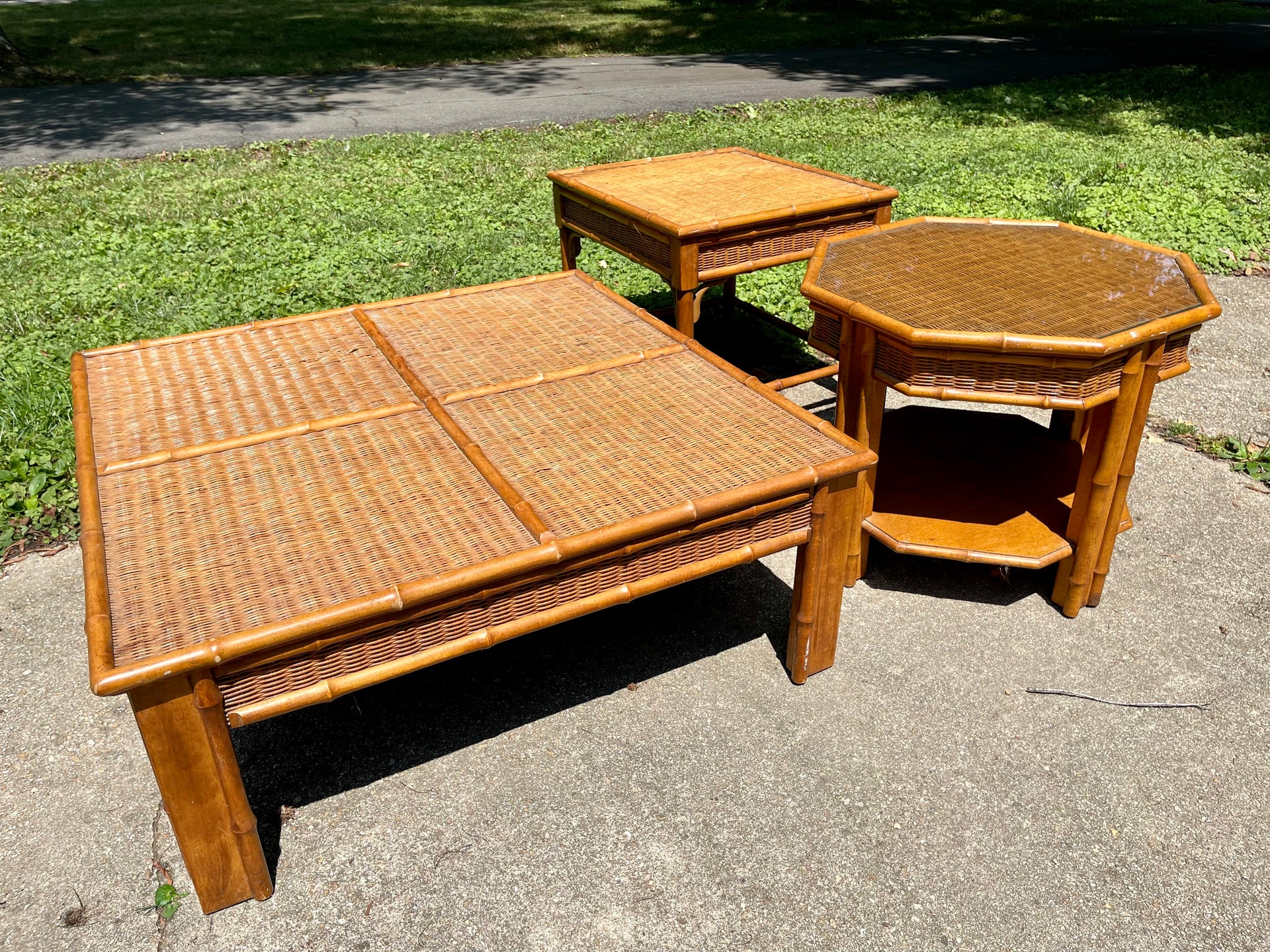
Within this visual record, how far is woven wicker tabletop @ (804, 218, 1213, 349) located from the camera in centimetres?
282

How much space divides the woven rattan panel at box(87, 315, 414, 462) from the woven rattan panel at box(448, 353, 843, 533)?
0.43 metres

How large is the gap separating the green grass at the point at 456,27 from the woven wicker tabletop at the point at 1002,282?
34.7 feet

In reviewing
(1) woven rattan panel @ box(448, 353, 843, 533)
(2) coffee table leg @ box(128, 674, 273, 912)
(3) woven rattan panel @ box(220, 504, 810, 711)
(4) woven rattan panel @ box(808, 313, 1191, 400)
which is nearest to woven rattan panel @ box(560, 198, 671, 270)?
(1) woven rattan panel @ box(448, 353, 843, 533)

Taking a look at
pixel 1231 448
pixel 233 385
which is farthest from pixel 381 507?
pixel 1231 448

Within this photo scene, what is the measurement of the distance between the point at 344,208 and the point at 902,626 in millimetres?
5168

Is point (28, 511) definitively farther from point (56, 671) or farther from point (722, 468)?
point (722, 468)

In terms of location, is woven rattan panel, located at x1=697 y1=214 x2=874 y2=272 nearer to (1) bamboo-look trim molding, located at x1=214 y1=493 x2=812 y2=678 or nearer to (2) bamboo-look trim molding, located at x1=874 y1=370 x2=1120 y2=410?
(2) bamboo-look trim molding, located at x1=874 y1=370 x2=1120 y2=410

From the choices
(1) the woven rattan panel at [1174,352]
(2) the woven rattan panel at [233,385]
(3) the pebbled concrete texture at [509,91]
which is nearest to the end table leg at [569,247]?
(2) the woven rattan panel at [233,385]

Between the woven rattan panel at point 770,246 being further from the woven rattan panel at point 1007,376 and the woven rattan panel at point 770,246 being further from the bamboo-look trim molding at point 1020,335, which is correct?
the woven rattan panel at point 1007,376

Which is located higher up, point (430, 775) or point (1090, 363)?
point (1090, 363)

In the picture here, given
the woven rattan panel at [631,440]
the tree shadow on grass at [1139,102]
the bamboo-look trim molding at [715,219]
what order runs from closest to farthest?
the woven rattan panel at [631,440]
the bamboo-look trim molding at [715,219]
the tree shadow on grass at [1139,102]

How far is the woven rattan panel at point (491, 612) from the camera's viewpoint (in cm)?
209

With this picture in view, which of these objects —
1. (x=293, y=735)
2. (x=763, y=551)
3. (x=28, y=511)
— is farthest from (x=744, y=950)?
(x=28, y=511)

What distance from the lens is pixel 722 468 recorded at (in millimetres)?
2562
